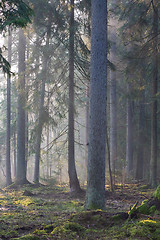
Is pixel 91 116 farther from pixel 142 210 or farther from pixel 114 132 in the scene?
pixel 114 132

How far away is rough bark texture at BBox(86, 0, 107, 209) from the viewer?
714 cm

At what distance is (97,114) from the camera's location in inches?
283

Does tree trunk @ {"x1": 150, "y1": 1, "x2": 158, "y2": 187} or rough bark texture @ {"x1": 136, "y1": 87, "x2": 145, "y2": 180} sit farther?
rough bark texture @ {"x1": 136, "y1": 87, "x2": 145, "y2": 180}

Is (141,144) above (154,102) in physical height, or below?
below

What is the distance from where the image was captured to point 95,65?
23.9 ft

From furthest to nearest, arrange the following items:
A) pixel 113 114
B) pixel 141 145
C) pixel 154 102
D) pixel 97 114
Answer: pixel 113 114, pixel 141 145, pixel 154 102, pixel 97 114

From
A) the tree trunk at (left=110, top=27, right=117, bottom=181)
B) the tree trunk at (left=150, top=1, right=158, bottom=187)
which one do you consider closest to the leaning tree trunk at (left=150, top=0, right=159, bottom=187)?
the tree trunk at (left=150, top=1, right=158, bottom=187)

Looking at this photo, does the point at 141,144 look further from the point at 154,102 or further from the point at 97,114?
the point at 97,114

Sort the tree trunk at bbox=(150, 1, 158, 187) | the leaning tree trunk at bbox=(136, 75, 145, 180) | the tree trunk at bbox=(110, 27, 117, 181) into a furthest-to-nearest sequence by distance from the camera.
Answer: the tree trunk at bbox=(110, 27, 117, 181), the leaning tree trunk at bbox=(136, 75, 145, 180), the tree trunk at bbox=(150, 1, 158, 187)

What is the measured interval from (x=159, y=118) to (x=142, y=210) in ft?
52.7

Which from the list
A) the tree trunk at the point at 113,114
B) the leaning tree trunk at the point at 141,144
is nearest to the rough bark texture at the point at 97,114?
the tree trunk at the point at 113,114

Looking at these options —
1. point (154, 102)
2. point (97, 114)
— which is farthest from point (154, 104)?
point (97, 114)

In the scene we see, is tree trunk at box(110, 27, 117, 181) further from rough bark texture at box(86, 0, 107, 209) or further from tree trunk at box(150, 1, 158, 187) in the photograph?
rough bark texture at box(86, 0, 107, 209)

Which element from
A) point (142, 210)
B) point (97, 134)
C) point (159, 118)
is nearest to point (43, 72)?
point (97, 134)
